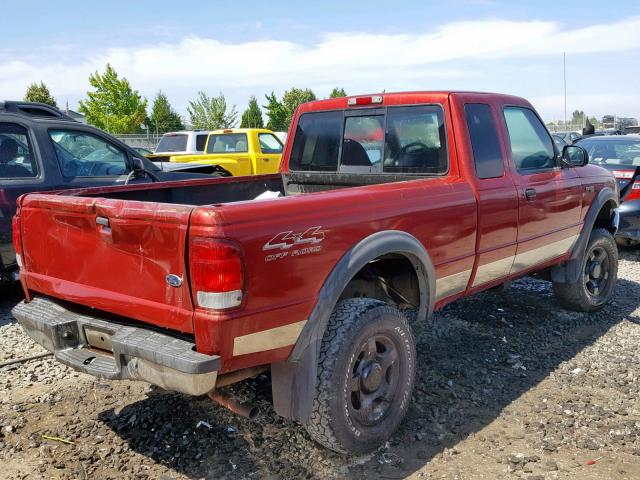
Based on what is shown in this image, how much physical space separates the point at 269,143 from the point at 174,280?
40.5ft

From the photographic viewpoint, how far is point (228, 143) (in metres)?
14.4

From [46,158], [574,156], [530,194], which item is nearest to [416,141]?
[530,194]

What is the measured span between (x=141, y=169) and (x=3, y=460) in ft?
12.6

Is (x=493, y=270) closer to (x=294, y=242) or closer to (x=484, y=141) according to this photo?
(x=484, y=141)

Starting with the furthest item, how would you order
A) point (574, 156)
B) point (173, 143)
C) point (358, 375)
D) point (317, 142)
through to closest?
point (173, 143) < point (574, 156) < point (317, 142) < point (358, 375)

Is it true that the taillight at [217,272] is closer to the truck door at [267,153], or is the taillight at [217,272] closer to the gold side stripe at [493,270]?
the gold side stripe at [493,270]

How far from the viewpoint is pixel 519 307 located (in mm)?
5855

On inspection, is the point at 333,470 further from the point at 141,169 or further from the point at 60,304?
the point at 141,169

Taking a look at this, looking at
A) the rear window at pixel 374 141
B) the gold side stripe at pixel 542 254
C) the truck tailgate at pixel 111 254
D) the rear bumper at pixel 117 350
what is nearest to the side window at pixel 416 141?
the rear window at pixel 374 141

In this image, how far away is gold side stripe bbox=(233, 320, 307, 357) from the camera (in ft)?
8.54

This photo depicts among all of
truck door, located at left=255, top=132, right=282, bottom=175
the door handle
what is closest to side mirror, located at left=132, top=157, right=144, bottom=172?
the door handle

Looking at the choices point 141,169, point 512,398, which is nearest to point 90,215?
point 512,398

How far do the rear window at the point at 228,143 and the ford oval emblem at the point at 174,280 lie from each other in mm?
11681

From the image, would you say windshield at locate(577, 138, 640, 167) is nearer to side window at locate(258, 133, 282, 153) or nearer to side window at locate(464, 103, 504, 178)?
side window at locate(464, 103, 504, 178)
